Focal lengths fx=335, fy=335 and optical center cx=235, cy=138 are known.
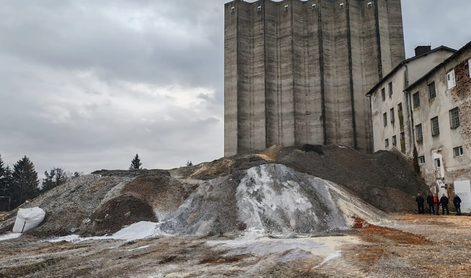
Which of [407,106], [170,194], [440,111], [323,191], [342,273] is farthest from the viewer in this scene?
[407,106]

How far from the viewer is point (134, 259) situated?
9.94 meters

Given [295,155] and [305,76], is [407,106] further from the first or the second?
[305,76]

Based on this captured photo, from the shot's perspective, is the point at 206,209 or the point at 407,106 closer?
the point at 206,209

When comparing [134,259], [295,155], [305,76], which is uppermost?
[305,76]

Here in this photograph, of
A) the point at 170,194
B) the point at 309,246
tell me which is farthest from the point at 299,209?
the point at 170,194

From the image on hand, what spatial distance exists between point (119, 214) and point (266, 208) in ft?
25.5

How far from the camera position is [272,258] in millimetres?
8992

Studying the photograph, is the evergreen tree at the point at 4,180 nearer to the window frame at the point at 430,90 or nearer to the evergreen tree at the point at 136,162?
the evergreen tree at the point at 136,162

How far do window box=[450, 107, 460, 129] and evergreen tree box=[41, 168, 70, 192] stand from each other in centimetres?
6967

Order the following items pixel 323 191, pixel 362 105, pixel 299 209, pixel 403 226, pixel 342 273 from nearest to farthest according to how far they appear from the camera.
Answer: pixel 342 273
pixel 403 226
pixel 299 209
pixel 323 191
pixel 362 105

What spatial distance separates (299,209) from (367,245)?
568 cm

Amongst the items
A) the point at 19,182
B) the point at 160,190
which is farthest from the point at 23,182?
the point at 160,190

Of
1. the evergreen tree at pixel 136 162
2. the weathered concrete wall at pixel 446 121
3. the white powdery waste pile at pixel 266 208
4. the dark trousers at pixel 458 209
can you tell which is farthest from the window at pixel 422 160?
the evergreen tree at pixel 136 162

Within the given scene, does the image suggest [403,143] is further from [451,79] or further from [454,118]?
[451,79]
